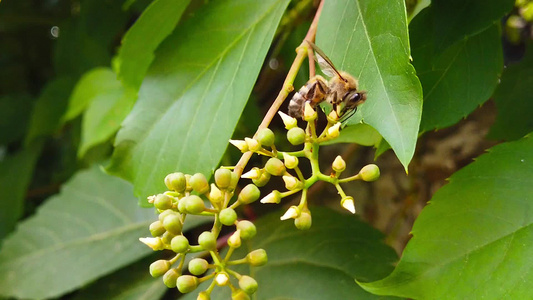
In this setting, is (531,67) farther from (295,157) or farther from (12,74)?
(12,74)

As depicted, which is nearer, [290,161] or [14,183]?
[290,161]

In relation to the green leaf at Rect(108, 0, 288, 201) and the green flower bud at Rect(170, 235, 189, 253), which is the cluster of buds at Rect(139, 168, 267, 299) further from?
the green leaf at Rect(108, 0, 288, 201)

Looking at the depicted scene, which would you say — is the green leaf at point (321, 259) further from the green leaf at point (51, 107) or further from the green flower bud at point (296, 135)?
the green leaf at point (51, 107)

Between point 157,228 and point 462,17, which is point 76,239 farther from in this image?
point 462,17

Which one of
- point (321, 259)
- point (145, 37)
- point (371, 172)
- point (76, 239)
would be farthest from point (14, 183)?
point (371, 172)

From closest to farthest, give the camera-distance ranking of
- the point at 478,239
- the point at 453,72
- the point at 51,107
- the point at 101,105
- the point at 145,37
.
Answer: the point at 478,239, the point at 453,72, the point at 145,37, the point at 101,105, the point at 51,107

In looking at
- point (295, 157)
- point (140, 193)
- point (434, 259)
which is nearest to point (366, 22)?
point (295, 157)

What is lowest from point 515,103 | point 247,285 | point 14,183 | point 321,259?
point 14,183
